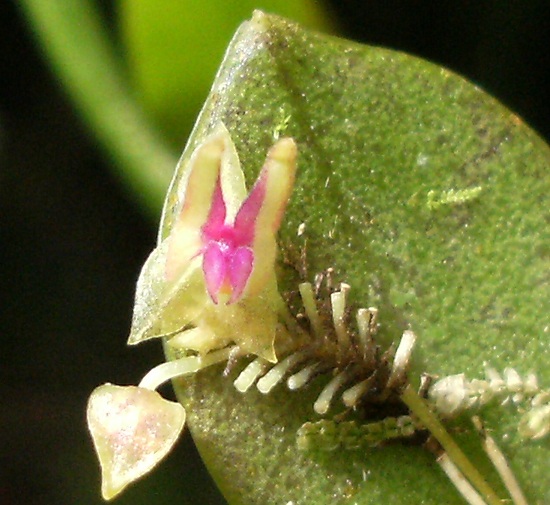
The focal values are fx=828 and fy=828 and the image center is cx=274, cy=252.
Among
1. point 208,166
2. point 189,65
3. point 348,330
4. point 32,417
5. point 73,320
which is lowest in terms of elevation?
point 32,417

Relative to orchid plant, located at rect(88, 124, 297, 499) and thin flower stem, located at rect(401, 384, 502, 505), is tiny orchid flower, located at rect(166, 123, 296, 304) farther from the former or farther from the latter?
thin flower stem, located at rect(401, 384, 502, 505)

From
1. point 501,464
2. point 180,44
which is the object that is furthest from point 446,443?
point 180,44

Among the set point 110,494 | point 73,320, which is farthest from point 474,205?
point 73,320

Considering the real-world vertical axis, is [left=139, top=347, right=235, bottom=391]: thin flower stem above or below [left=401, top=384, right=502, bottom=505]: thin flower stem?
above

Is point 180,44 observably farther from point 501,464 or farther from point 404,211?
point 501,464

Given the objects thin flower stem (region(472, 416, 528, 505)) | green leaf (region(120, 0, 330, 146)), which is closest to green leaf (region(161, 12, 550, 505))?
thin flower stem (region(472, 416, 528, 505))

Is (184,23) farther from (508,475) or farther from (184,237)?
(508,475)

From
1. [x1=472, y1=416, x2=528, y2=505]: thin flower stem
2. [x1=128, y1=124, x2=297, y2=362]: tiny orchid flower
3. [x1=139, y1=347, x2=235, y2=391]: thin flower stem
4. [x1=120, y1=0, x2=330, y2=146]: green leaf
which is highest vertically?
[x1=120, y1=0, x2=330, y2=146]: green leaf
